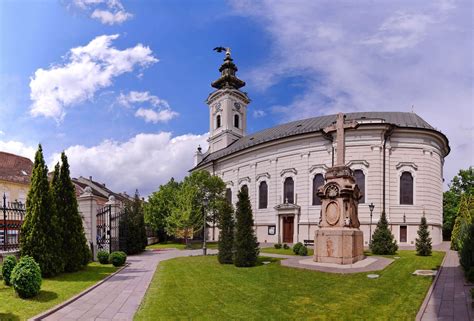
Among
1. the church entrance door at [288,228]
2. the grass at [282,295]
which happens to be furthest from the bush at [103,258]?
the church entrance door at [288,228]

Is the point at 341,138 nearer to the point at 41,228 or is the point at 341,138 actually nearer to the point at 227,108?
the point at 41,228

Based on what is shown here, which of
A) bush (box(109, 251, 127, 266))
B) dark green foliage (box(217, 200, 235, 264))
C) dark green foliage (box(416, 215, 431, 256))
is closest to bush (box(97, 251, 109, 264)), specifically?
bush (box(109, 251, 127, 266))

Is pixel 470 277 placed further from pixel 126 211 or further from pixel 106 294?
pixel 126 211

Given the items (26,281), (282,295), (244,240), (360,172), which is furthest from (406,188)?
(26,281)

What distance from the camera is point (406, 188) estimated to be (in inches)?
1383

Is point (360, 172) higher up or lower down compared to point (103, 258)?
higher up

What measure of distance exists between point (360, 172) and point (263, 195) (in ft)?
43.4

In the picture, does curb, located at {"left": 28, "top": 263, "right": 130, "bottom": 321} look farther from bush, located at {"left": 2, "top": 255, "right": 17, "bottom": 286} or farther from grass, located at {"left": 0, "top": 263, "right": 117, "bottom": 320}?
bush, located at {"left": 2, "top": 255, "right": 17, "bottom": 286}

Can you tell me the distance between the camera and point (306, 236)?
1473 inches

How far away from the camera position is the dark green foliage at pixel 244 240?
17547mm

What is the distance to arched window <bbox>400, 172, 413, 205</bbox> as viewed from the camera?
34.8 m

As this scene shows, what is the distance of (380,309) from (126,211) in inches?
848

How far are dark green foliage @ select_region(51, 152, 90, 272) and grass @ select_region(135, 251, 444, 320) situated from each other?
3.69 metres

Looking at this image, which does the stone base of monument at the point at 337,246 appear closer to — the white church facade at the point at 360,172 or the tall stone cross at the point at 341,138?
the tall stone cross at the point at 341,138
